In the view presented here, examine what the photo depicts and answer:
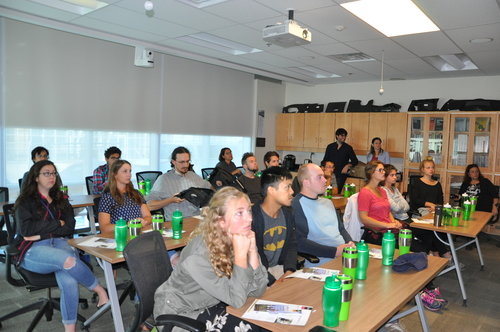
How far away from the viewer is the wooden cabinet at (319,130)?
8.90m

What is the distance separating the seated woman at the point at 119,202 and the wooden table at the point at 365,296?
1.66 m

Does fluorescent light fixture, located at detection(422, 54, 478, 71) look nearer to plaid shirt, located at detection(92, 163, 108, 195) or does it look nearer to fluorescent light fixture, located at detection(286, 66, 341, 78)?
fluorescent light fixture, located at detection(286, 66, 341, 78)

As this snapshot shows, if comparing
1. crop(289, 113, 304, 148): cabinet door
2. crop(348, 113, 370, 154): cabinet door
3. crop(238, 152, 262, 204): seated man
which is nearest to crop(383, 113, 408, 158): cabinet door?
crop(348, 113, 370, 154): cabinet door

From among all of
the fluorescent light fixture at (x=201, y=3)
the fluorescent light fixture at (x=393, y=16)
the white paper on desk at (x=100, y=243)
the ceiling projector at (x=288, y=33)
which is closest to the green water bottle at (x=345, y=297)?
the white paper on desk at (x=100, y=243)

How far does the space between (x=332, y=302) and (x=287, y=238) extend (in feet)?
3.87

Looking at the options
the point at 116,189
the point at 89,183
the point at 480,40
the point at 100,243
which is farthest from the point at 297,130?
the point at 100,243

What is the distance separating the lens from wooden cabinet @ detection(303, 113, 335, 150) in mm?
8898

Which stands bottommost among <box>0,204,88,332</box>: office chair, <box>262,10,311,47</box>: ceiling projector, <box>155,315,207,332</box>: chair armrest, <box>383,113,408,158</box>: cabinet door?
<box>0,204,88,332</box>: office chair

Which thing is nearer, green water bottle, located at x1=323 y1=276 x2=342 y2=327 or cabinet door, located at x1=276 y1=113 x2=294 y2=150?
green water bottle, located at x1=323 y1=276 x2=342 y2=327

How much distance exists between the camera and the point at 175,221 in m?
2.99

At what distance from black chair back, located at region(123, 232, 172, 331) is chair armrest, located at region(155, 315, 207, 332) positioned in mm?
231

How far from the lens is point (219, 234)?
77.7 inches

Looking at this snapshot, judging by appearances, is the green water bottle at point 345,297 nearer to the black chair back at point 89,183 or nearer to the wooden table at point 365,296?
the wooden table at point 365,296

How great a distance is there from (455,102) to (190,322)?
718cm
